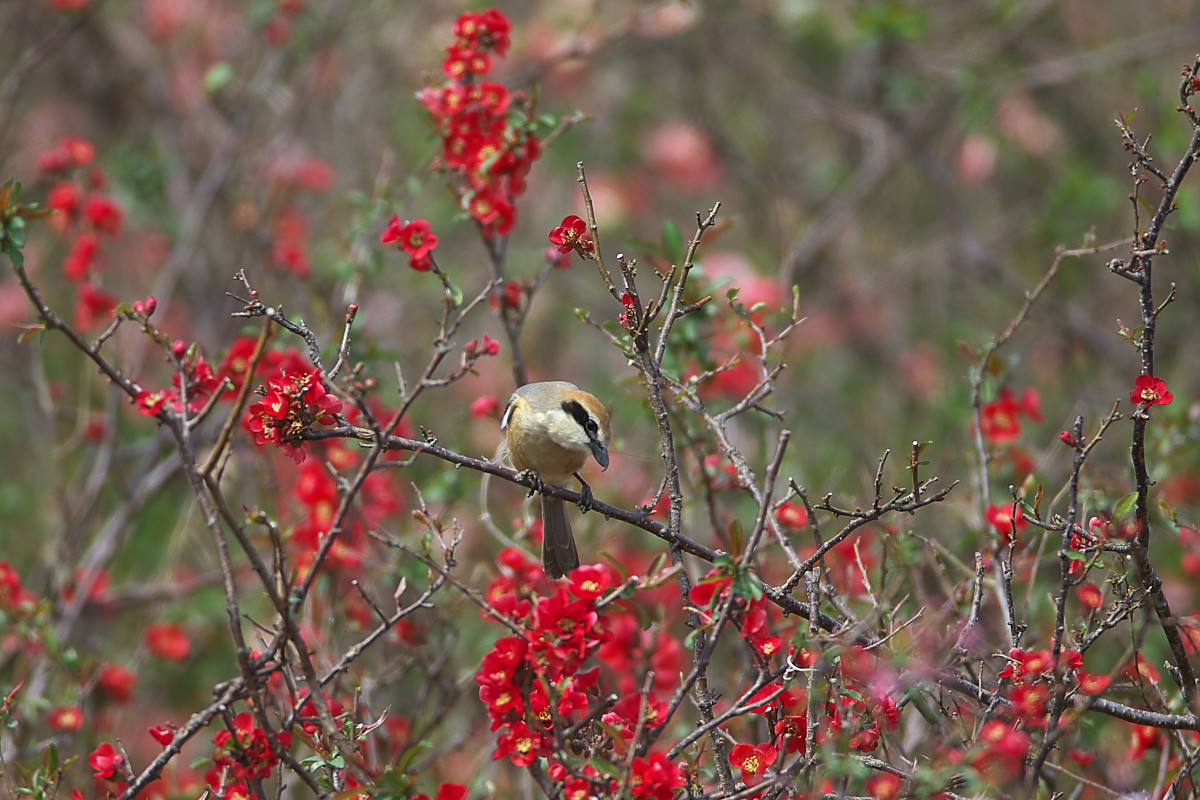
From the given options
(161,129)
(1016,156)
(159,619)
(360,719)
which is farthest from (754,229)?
(360,719)

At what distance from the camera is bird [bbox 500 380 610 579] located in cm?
356

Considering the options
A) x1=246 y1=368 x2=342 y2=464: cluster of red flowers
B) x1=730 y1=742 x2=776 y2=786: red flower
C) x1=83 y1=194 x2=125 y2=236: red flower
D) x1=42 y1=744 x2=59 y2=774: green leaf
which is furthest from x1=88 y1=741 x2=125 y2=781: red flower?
x1=83 y1=194 x2=125 y2=236: red flower

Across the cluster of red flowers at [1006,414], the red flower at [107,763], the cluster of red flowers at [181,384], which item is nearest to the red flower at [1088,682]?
the cluster of red flowers at [1006,414]

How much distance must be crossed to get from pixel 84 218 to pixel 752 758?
11.9 ft

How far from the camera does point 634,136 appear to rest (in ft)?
27.6

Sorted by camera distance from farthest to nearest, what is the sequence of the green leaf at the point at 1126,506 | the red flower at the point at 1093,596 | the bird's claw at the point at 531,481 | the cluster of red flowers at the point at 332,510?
the cluster of red flowers at the point at 332,510, the bird's claw at the point at 531,481, the red flower at the point at 1093,596, the green leaf at the point at 1126,506

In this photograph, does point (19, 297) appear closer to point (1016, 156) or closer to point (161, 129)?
point (161, 129)

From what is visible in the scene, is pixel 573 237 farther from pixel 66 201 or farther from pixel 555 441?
pixel 66 201

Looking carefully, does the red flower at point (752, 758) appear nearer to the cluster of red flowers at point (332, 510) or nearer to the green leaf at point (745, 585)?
the green leaf at point (745, 585)

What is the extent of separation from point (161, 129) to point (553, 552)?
4953 millimetres

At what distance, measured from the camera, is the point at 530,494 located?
3434 millimetres

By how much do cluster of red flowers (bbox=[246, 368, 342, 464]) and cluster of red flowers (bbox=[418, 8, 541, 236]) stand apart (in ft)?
4.13

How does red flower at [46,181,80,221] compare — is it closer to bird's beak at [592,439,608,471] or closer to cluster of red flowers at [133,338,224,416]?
cluster of red flowers at [133,338,224,416]

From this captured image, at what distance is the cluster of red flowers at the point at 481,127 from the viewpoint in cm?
366
